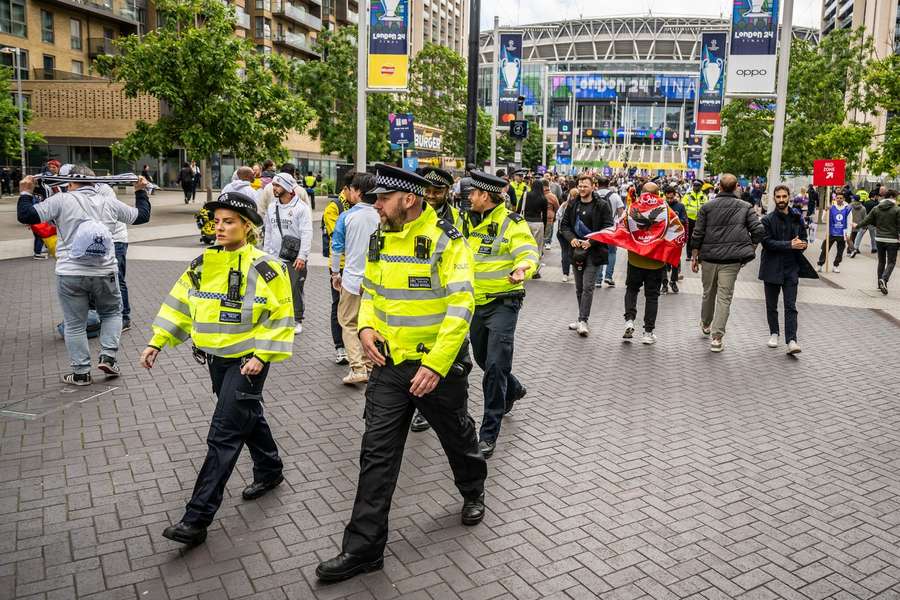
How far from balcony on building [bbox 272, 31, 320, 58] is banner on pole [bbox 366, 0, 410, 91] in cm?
4753

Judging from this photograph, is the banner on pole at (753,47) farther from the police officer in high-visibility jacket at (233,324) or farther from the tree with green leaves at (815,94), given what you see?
the tree with green leaves at (815,94)

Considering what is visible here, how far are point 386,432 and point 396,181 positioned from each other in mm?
1237

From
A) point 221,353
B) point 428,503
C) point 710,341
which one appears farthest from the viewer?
point 710,341

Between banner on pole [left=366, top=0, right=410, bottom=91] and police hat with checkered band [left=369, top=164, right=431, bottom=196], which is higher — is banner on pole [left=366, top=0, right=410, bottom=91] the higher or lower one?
the higher one

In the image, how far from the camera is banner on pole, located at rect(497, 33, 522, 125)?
81.9ft

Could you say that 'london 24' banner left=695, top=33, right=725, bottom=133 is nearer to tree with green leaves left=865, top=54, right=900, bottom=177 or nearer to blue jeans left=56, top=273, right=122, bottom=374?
tree with green leaves left=865, top=54, right=900, bottom=177

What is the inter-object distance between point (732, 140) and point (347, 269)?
36.8m

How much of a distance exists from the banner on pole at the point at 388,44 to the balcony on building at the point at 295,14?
47842mm

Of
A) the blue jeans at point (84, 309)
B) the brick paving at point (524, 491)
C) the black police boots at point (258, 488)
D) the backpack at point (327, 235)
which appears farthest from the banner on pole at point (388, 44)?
the black police boots at point (258, 488)

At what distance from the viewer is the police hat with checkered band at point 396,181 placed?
3879mm

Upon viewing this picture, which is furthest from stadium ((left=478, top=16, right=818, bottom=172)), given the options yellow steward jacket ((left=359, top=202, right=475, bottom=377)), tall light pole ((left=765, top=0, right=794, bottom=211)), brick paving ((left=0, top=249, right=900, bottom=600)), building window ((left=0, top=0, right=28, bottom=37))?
yellow steward jacket ((left=359, top=202, right=475, bottom=377))

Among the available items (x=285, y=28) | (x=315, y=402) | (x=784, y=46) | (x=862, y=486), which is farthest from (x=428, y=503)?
(x=285, y=28)

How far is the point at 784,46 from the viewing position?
55.4 ft

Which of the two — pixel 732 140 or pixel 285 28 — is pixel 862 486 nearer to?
pixel 732 140
